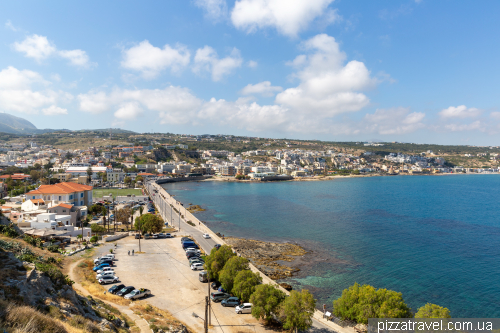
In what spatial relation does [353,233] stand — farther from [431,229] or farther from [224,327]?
[224,327]

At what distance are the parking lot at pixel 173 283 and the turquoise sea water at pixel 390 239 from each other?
6.69m

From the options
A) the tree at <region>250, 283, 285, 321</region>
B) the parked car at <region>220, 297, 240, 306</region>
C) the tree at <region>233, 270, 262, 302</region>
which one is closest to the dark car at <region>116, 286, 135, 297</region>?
the parked car at <region>220, 297, 240, 306</region>

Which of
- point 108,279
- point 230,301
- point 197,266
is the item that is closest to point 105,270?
point 108,279

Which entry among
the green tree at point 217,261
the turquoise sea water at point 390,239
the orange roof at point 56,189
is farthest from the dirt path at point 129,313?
the orange roof at point 56,189

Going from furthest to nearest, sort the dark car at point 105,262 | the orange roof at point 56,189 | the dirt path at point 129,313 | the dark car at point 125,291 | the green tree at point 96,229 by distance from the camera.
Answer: the orange roof at point 56,189 < the green tree at point 96,229 < the dark car at point 105,262 < the dark car at point 125,291 < the dirt path at point 129,313

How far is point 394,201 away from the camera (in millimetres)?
59344

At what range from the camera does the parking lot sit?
46.0 feet

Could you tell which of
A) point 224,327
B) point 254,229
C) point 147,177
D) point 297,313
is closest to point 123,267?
point 224,327

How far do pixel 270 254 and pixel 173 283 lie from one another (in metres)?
11.0

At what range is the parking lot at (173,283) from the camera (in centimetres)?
1401

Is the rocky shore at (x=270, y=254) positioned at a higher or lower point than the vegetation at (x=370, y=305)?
lower

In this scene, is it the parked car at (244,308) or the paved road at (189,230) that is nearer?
the paved road at (189,230)

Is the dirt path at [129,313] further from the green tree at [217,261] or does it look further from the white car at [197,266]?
the white car at [197,266]

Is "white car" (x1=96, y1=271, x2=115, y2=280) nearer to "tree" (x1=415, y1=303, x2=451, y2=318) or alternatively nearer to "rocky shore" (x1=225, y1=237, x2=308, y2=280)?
"rocky shore" (x1=225, y1=237, x2=308, y2=280)
